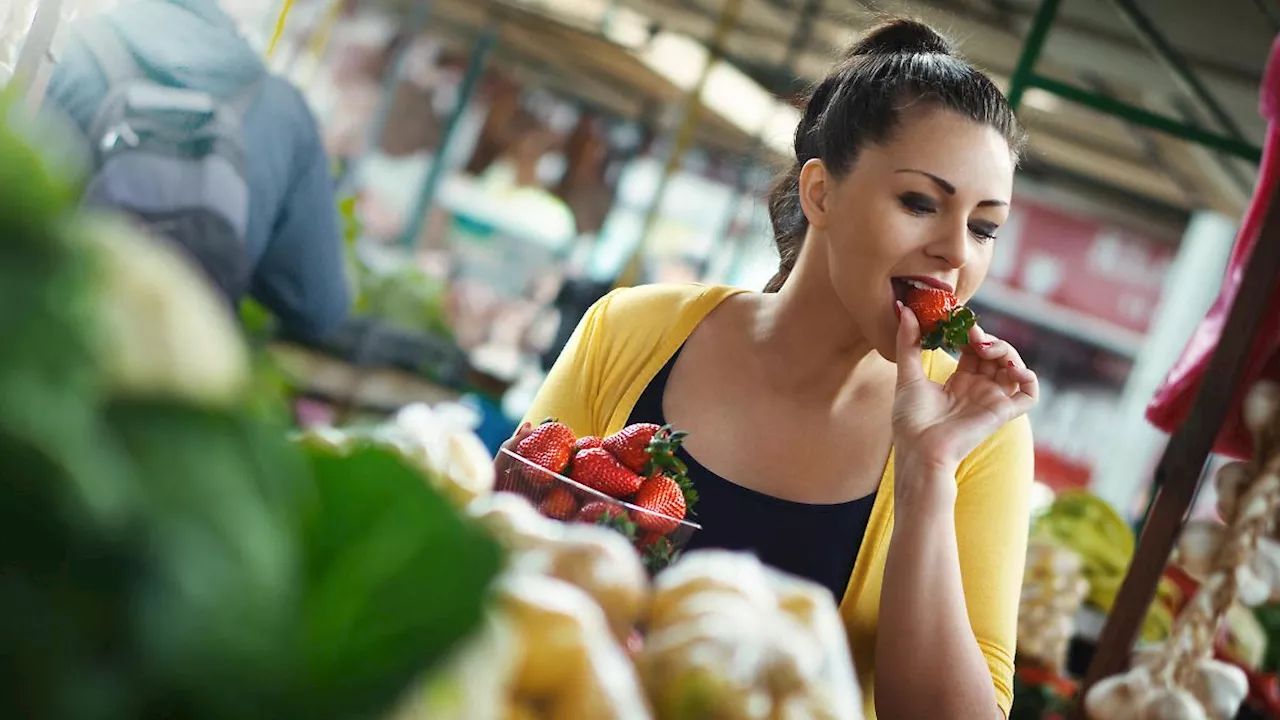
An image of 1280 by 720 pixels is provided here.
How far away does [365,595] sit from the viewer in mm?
475

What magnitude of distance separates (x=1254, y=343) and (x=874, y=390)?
0.64m

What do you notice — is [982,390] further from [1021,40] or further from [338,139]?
[338,139]

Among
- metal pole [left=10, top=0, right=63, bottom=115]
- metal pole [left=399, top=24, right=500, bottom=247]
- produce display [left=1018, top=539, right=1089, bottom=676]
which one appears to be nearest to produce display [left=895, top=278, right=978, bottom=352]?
metal pole [left=10, top=0, right=63, bottom=115]

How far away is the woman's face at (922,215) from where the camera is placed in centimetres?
166

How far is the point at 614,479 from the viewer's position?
1.32 meters

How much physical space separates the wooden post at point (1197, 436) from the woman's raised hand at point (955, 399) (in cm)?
44

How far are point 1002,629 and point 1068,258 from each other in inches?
326

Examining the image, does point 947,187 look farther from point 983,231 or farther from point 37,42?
point 37,42

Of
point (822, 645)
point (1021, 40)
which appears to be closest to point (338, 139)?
point (1021, 40)

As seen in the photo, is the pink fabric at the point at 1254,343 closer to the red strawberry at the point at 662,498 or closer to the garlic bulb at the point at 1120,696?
the garlic bulb at the point at 1120,696

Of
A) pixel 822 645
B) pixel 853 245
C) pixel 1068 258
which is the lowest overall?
pixel 822 645

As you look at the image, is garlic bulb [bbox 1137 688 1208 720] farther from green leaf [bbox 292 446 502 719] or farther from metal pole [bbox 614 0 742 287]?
metal pole [bbox 614 0 742 287]

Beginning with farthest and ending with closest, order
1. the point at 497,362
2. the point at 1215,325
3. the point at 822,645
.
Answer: the point at 497,362
the point at 1215,325
the point at 822,645

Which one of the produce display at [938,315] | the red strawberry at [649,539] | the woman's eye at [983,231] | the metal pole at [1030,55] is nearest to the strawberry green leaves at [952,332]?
the produce display at [938,315]
